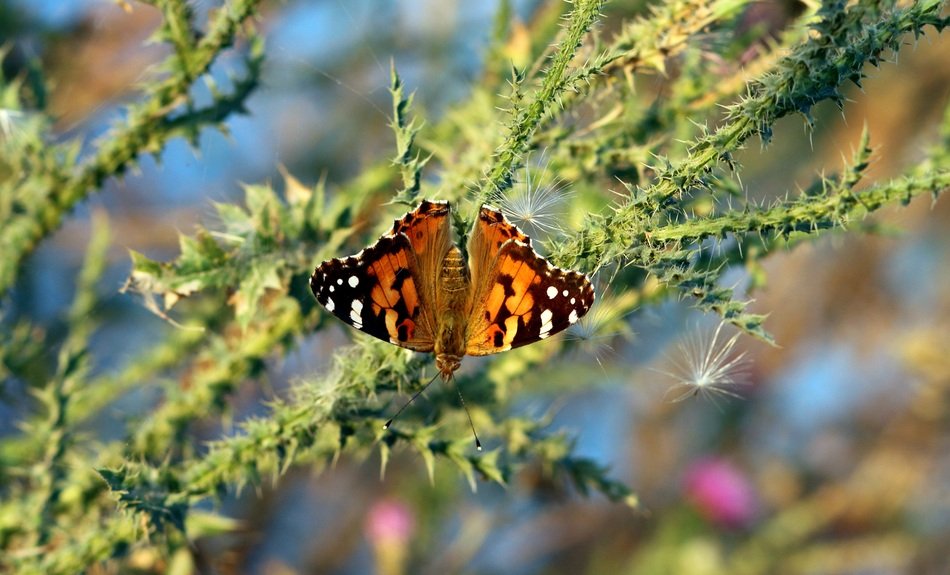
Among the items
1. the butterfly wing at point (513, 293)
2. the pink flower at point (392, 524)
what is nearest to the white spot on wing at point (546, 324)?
the butterfly wing at point (513, 293)

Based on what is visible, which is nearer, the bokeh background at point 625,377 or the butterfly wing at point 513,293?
the butterfly wing at point 513,293

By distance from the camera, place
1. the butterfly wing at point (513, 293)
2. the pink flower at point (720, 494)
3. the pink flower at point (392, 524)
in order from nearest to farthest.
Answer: the butterfly wing at point (513, 293) → the pink flower at point (392, 524) → the pink flower at point (720, 494)

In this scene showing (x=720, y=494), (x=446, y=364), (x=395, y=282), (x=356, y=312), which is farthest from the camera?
(x=720, y=494)

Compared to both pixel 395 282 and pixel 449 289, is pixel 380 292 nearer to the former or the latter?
pixel 395 282

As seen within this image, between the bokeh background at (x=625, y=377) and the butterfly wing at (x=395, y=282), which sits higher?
the bokeh background at (x=625, y=377)

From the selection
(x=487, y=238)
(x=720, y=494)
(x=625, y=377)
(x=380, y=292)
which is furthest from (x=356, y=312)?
(x=720, y=494)

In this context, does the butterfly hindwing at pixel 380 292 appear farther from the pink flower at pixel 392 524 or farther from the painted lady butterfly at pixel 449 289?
the pink flower at pixel 392 524
